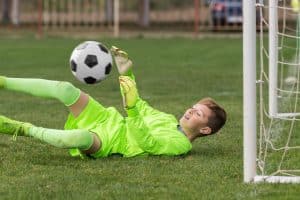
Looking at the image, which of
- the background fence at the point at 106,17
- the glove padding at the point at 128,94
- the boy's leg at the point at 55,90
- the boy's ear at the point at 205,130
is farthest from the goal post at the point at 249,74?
the background fence at the point at 106,17

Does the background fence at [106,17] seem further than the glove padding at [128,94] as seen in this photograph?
Yes

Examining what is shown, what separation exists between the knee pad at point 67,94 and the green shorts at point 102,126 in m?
0.13

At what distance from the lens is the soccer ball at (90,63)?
700cm

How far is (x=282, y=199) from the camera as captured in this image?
5336 millimetres

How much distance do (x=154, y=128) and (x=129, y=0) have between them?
111 feet

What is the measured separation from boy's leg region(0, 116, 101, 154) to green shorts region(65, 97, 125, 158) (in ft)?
0.26

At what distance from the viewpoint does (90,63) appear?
6.98 metres

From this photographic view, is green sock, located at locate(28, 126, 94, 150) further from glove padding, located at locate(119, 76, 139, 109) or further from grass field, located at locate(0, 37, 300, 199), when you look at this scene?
glove padding, located at locate(119, 76, 139, 109)

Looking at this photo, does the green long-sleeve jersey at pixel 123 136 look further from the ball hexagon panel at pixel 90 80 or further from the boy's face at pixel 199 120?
the ball hexagon panel at pixel 90 80

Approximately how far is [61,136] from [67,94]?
360 mm

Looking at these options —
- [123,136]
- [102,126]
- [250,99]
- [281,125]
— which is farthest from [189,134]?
[281,125]

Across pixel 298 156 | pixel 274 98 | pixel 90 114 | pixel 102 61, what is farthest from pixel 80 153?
pixel 274 98

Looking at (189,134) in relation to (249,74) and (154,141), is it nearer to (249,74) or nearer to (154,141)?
(154,141)

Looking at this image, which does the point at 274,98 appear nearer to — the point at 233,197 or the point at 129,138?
the point at 129,138
